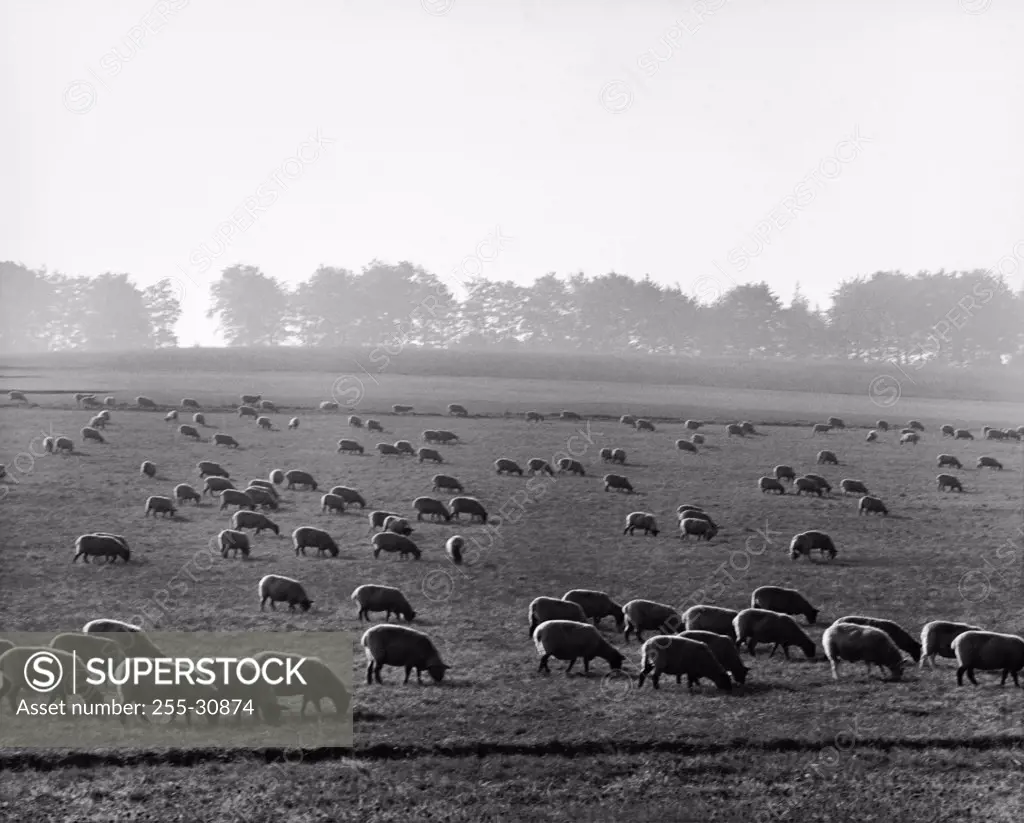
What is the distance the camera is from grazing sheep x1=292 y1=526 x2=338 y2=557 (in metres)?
31.3

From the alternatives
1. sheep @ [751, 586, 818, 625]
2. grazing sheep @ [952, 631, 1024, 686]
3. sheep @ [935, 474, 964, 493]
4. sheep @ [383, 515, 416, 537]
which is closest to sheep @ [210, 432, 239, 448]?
sheep @ [383, 515, 416, 537]

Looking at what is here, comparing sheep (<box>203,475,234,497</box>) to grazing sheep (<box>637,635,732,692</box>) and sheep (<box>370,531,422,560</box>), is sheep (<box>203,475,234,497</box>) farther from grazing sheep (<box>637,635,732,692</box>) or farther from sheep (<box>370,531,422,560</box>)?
grazing sheep (<box>637,635,732,692</box>)

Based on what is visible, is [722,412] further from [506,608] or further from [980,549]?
[506,608]

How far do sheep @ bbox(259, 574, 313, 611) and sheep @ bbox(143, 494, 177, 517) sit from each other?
12.7m

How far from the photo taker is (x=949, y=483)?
47250 millimetres

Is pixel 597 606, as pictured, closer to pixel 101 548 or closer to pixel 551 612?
pixel 551 612

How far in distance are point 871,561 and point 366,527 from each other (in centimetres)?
1769

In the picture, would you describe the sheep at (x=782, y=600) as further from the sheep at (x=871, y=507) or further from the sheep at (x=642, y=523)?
the sheep at (x=871, y=507)

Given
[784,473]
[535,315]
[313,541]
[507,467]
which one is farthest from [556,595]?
[535,315]

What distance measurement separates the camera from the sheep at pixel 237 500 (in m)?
37.5

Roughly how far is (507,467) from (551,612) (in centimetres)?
2355

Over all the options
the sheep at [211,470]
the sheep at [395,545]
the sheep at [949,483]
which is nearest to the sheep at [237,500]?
the sheep at [211,470]

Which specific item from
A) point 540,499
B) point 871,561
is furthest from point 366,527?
point 871,561

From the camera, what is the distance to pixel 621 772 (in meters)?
16.6
